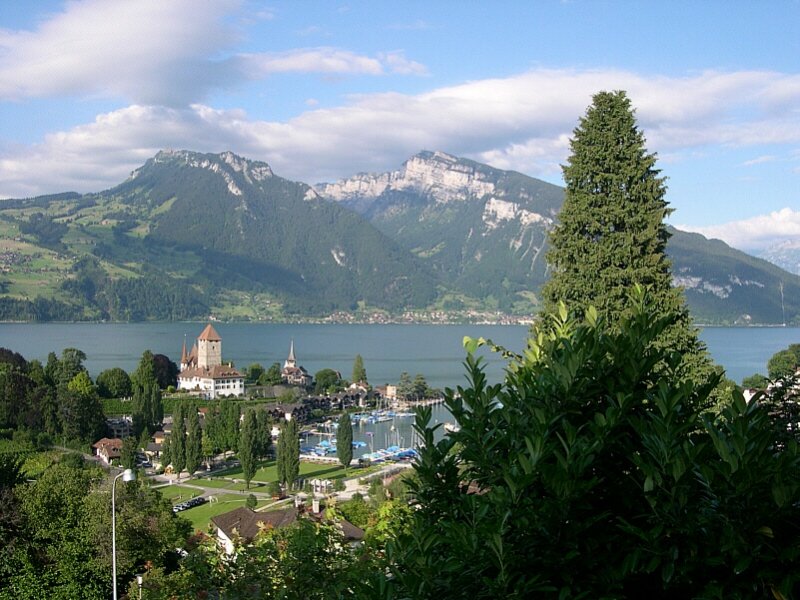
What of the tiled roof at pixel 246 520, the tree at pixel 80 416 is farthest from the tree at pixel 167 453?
the tiled roof at pixel 246 520

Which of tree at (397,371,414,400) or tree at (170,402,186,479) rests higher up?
tree at (170,402,186,479)

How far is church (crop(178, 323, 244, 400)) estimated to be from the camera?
8288cm

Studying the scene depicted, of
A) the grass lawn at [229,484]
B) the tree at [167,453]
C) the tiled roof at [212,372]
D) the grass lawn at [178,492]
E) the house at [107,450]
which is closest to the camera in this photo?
the grass lawn at [178,492]

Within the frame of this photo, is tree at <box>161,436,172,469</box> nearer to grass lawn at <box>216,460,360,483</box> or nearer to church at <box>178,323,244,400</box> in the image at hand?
grass lawn at <box>216,460,360,483</box>

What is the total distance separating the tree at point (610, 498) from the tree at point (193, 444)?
43.6 meters

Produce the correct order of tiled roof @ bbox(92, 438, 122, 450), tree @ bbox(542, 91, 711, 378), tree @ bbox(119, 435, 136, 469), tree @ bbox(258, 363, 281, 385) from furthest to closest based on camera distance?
tree @ bbox(258, 363, 281, 385), tiled roof @ bbox(92, 438, 122, 450), tree @ bbox(119, 435, 136, 469), tree @ bbox(542, 91, 711, 378)

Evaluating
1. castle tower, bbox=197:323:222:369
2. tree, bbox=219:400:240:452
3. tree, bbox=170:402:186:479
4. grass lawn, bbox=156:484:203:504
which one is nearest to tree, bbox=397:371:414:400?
castle tower, bbox=197:323:222:369

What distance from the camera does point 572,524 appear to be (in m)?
2.87

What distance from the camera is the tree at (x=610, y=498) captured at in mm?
2660

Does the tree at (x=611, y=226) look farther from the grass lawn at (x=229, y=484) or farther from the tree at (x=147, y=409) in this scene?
the tree at (x=147, y=409)

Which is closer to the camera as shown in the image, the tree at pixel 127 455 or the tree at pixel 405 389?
the tree at pixel 127 455

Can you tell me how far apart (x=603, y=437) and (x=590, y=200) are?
8.87 meters

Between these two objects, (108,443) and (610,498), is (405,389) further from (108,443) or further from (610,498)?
(610,498)

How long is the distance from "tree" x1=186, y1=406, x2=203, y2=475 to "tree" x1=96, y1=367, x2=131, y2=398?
25437 millimetres
